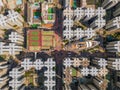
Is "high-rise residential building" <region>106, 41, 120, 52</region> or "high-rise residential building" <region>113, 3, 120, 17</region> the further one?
"high-rise residential building" <region>113, 3, 120, 17</region>

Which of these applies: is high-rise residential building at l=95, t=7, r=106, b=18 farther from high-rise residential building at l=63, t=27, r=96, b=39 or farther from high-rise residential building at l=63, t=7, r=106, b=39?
high-rise residential building at l=63, t=27, r=96, b=39

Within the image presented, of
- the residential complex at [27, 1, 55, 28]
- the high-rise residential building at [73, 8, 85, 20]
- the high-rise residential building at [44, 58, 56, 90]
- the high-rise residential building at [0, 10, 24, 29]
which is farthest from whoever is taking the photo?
the residential complex at [27, 1, 55, 28]

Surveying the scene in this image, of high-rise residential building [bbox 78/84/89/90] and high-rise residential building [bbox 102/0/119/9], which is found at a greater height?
high-rise residential building [bbox 102/0/119/9]

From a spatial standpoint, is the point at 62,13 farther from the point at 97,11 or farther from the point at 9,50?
the point at 9,50

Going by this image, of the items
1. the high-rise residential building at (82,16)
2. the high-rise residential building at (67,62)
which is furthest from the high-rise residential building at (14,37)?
the high-rise residential building at (67,62)

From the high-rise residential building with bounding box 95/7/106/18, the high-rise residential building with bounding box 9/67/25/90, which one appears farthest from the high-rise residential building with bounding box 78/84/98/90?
the high-rise residential building with bounding box 95/7/106/18

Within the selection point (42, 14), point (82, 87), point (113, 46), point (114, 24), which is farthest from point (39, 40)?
point (114, 24)

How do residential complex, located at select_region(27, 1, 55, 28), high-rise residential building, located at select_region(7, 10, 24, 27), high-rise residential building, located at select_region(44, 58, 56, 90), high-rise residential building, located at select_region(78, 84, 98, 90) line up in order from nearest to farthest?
high-rise residential building, located at select_region(7, 10, 24, 27) < high-rise residential building, located at select_region(44, 58, 56, 90) < high-rise residential building, located at select_region(78, 84, 98, 90) < residential complex, located at select_region(27, 1, 55, 28)

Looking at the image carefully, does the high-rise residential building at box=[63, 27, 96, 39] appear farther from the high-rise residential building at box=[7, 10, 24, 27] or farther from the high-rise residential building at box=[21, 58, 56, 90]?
the high-rise residential building at box=[7, 10, 24, 27]

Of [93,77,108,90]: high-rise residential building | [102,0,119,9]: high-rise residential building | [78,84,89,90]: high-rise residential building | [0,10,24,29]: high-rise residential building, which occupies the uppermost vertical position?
[102,0,119,9]: high-rise residential building

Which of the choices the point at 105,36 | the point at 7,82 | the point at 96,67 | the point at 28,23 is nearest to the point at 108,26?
the point at 105,36

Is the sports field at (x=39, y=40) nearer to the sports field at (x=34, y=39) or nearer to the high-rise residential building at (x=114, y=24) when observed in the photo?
the sports field at (x=34, y=39)
